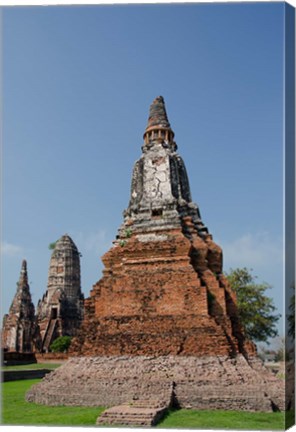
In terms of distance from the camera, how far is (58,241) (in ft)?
132

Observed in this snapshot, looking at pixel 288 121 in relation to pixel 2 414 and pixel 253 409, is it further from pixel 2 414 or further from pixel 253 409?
pixel 2 414

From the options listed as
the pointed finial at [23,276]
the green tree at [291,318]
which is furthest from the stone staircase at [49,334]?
the green tree at [291,318]

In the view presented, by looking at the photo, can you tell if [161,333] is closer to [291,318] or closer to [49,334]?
[291,318]

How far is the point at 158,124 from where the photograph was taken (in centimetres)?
1717

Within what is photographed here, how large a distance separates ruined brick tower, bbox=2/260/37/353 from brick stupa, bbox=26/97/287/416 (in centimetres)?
2365

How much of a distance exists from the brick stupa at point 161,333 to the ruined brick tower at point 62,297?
24177 millimetres

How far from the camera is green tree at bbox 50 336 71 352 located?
113ft

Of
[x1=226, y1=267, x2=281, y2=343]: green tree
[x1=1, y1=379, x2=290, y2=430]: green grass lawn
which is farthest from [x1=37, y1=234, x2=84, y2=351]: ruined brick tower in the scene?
[x1=1, y1=379, x2=290, y2=430]: green grass lawn

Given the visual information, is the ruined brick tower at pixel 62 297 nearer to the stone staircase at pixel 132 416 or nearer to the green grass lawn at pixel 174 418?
the green grass lawn at pixel 174 418

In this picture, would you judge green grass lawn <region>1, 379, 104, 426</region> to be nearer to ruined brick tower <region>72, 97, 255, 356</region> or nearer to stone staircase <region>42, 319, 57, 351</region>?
ruined brick tower <region>72, 97, 255, 356</region>

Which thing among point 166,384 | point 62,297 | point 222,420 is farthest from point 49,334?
point 222,420

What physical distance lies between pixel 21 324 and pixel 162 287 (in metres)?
26.0

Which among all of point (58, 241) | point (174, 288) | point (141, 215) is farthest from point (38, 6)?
point (58, 241)

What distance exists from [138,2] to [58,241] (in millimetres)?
32345
